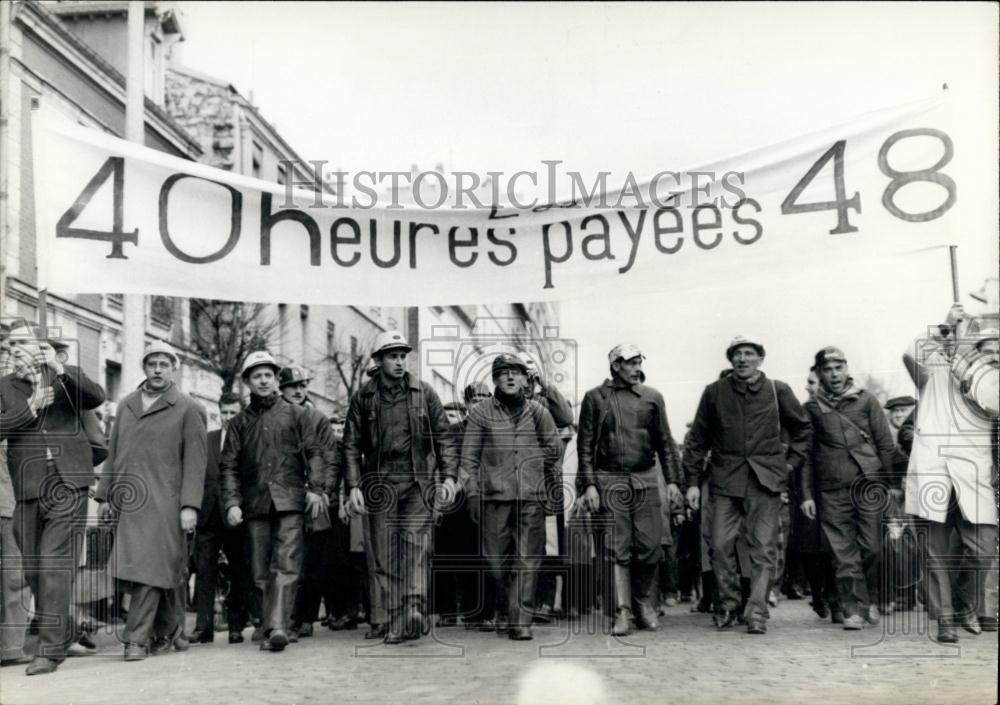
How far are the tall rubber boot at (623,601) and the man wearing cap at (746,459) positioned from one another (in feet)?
2.28

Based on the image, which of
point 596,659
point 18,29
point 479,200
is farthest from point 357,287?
point 18,29

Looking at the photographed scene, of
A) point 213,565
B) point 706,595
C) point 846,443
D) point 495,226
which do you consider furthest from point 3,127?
point 706,595

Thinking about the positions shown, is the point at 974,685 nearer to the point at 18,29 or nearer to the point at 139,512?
the point at 139,512

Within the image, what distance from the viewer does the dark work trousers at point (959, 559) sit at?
27.6 feet

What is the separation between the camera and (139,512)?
7965 mm

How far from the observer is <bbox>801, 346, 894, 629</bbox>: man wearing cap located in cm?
906

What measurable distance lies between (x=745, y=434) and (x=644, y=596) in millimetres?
1444

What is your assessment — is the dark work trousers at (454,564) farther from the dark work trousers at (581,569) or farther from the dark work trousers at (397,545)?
the dark work trousers at (397,545)

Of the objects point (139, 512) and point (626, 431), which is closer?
point (139, 512)

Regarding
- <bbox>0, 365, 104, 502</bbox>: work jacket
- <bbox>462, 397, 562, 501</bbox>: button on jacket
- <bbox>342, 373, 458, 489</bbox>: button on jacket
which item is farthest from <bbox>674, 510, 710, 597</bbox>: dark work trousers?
<bbox>0, 365, 104, 502</bbox>: work jacket

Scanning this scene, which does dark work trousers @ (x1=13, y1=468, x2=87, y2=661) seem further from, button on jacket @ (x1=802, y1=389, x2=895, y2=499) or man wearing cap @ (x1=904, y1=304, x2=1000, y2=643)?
man wearing cap @ (x1=904, y1=304, x2=1000, y2=643)

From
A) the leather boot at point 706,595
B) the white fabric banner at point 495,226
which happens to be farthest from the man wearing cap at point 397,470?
the leather boot at point 706,595

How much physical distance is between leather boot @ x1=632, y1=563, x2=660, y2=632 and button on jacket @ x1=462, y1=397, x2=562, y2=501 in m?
0.98

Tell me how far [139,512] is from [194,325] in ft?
58.0
